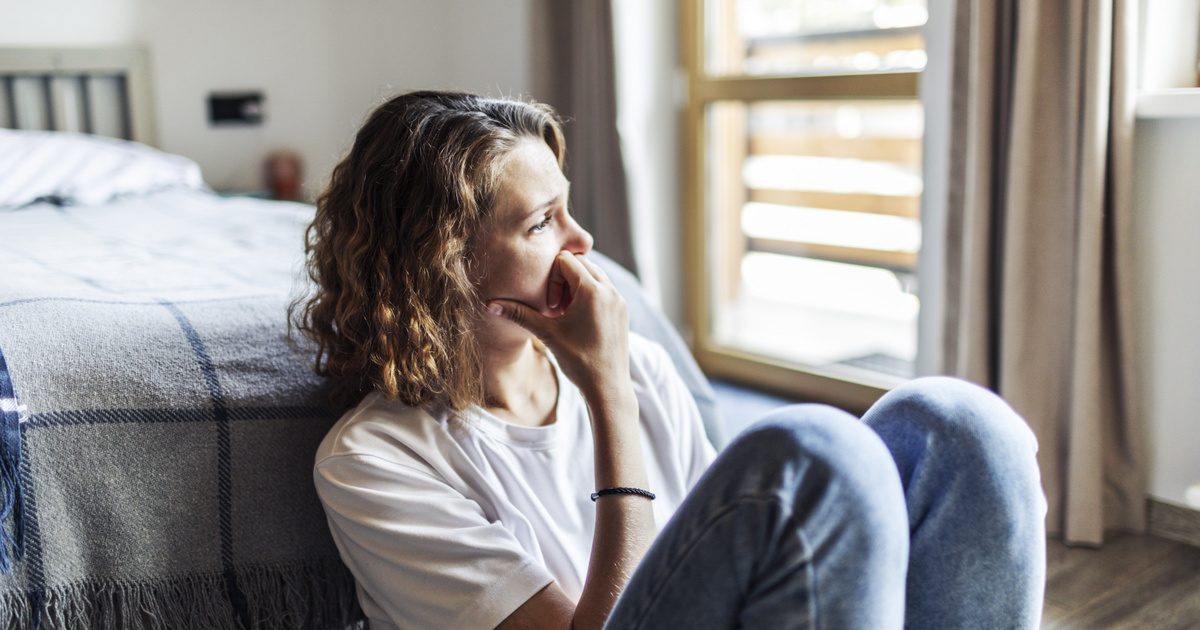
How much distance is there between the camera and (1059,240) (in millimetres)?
1933

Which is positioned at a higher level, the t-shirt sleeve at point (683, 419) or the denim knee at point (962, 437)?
the denim knee at point (962, 437)

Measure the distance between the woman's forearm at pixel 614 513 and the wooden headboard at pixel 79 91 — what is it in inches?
103

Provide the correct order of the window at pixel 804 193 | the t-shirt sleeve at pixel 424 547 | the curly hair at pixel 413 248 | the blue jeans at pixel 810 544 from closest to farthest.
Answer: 1. the blue jeans at pixel 810 544
2. the t-shirt sleeve at pixel 424 547
3. the curly hair at pixel 413 248
4. the window at pixel 804 193

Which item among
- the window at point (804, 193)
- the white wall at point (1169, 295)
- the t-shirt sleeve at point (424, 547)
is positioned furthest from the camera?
the window at point (804, 193)

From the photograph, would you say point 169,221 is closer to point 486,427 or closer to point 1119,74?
point 486,427

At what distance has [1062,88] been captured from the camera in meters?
1.89

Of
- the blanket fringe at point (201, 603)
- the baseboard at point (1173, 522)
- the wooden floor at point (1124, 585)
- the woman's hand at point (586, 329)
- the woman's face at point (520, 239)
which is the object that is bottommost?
the wooden floor at point (1124, 585)

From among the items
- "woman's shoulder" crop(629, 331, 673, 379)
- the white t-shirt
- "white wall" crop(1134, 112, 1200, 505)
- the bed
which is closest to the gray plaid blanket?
the bed

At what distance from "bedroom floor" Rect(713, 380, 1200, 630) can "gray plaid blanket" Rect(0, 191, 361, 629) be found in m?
0.72

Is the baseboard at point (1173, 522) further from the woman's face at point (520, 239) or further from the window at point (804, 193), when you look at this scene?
the woman's face at point (520, 239)

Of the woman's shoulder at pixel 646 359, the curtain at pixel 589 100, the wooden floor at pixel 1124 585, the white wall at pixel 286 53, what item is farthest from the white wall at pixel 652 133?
the woman's shoulder at pixel 646 359

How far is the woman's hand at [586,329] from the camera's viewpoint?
98cm

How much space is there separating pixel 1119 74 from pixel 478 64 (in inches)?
92.2

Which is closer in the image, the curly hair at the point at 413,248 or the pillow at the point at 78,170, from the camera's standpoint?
the curly hair at the point at 413,248
